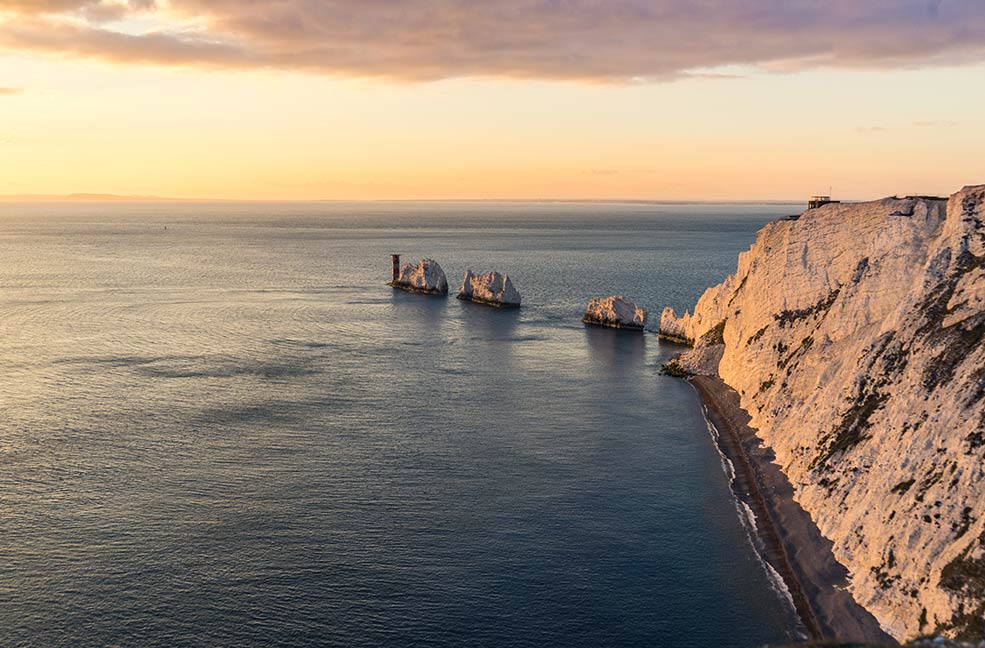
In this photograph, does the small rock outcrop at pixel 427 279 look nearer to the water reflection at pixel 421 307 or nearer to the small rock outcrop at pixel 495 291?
the water reflection at pixel 421 307

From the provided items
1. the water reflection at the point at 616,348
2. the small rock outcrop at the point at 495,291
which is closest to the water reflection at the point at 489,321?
the small rock outcrop at the point at 495,291

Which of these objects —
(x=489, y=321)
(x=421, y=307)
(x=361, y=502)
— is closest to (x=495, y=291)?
(x=421, y=307)

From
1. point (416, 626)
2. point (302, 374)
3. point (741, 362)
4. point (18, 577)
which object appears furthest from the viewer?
point (302, 374)

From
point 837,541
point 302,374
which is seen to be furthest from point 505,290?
point 837,541

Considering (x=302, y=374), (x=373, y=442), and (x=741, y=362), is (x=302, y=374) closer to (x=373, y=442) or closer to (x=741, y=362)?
(x=373, y=442)

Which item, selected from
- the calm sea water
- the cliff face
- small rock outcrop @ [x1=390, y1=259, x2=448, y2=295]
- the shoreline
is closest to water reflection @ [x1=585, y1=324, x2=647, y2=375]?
the calm sea water

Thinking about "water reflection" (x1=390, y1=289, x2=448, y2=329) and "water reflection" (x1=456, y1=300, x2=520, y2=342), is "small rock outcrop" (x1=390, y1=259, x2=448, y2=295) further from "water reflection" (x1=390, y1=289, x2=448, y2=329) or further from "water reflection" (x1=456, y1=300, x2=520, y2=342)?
"water reflection" (x1=456, y1=300, x2=520, y2=342)
